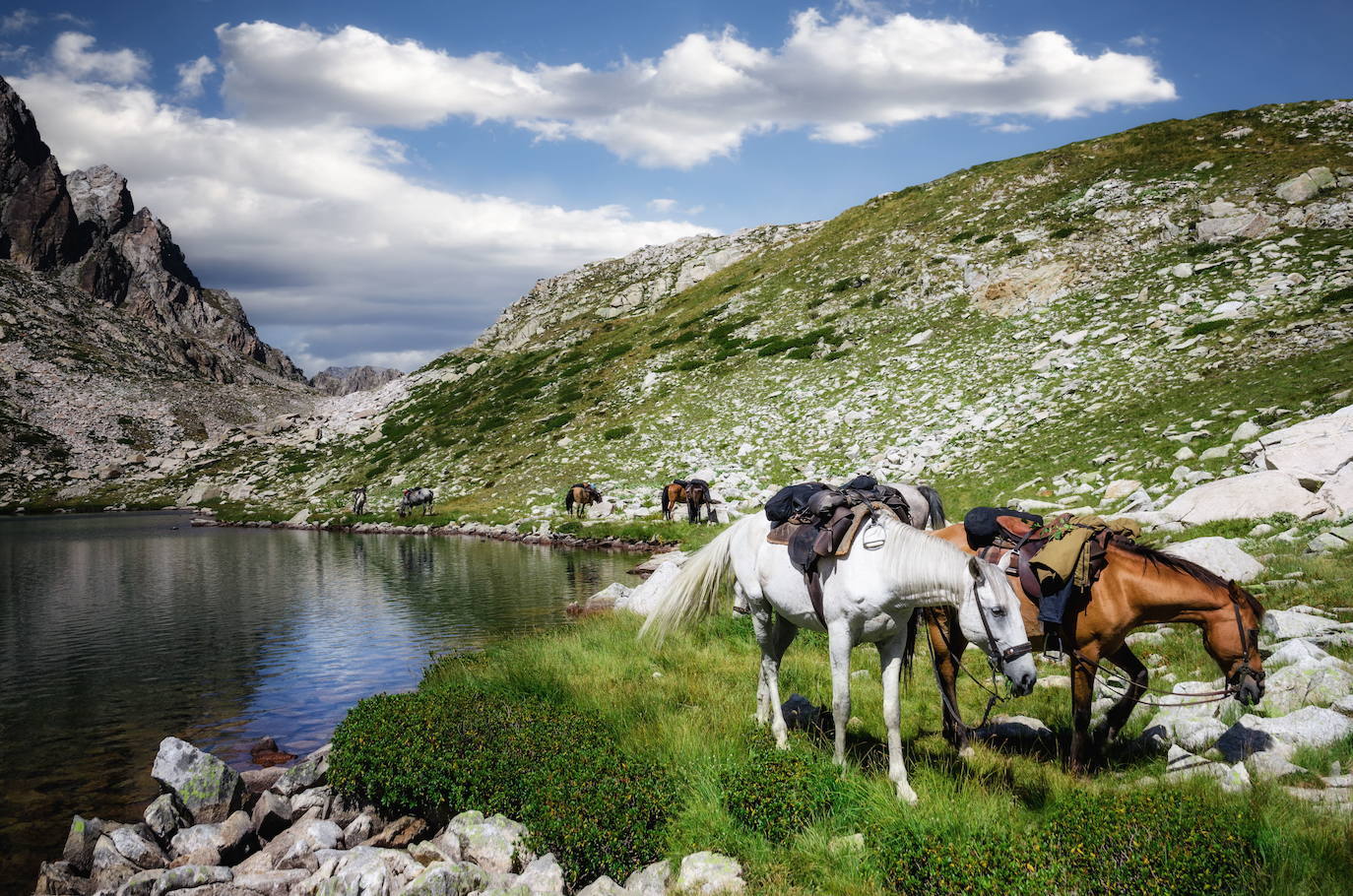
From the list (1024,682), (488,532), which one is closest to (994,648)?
(1024,682)

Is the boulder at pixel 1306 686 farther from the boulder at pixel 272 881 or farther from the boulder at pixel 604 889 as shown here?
the boulder at pixel 272 881

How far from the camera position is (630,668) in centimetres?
1176

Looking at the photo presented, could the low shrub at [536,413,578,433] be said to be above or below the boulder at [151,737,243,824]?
above

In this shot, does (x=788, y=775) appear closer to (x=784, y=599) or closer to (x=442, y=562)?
(x=784, y=599)

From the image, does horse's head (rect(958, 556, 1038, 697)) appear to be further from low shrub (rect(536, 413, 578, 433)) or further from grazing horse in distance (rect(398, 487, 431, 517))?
low shrub (rect(536, 413, 578, 433))

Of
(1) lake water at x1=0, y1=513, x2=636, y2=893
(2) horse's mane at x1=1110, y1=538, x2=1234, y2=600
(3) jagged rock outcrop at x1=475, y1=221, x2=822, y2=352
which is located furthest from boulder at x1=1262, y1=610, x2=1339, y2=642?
(3) jagged rock outcrop at x1=475, y1=221, x2=822, y2=352

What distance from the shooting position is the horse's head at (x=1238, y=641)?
21.5 ft

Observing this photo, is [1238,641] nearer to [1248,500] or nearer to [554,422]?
[1248,500]

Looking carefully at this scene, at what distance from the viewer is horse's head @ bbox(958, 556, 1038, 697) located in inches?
245

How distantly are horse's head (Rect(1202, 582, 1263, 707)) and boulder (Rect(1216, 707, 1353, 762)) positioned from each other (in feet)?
1.25

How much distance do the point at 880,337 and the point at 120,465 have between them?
109892mm

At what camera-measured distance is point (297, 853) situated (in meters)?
7.52

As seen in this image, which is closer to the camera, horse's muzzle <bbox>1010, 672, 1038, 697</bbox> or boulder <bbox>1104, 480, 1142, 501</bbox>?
horse's muzzle <bbox>1010, 672, 1038, 697</bbox>

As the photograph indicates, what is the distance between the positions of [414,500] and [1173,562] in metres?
47.4
